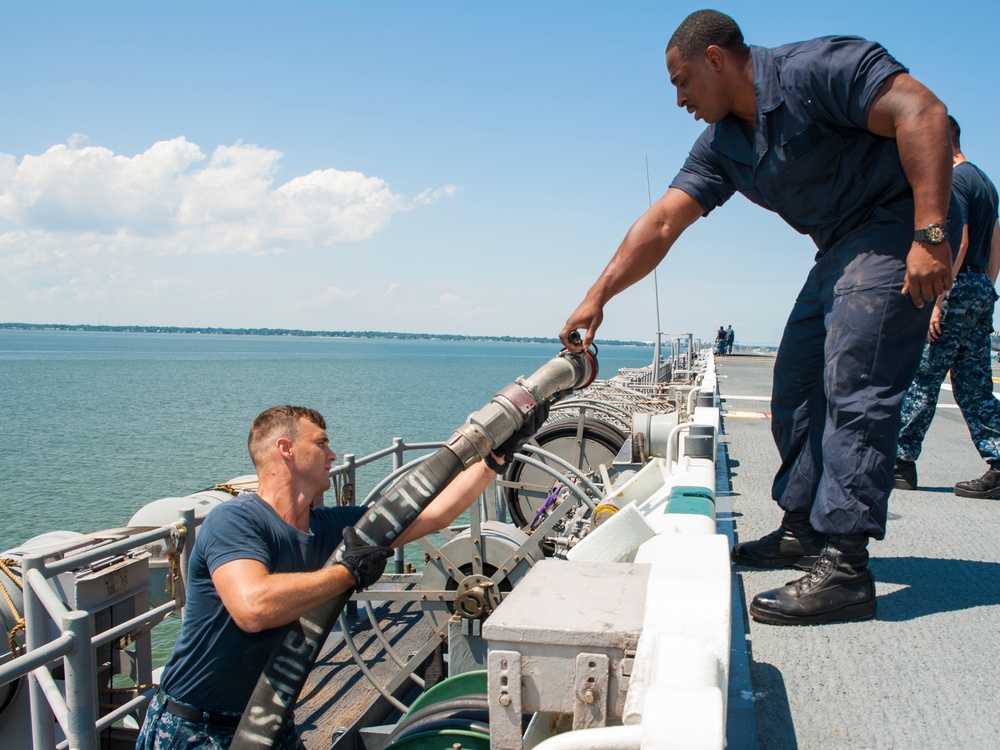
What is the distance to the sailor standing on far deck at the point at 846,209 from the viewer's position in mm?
2529

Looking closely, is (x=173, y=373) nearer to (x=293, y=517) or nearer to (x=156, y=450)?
(x=156, y=450)

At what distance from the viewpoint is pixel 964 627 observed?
2691mm

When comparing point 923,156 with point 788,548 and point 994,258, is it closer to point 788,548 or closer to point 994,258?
point 788,548

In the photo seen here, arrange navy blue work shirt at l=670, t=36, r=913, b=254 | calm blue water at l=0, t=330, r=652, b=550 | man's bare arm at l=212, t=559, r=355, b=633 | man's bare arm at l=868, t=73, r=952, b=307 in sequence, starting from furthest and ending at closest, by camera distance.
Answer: calm blue water at l=0, t=330, r=652, b=550 → man's bare arm at l=212, t=559, r=355, b=633 → navy blue work shirt at l=670, t=36, r=913, b=254 → man's bare arm at l=868, t=73, r=952, b=307

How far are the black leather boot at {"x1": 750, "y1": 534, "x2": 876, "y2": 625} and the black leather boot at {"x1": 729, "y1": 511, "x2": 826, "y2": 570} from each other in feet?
1.52

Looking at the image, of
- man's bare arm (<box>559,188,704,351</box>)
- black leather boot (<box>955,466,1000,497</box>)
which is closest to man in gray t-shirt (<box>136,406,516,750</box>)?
man's bare arm (<box>559,188,704,351</box>)

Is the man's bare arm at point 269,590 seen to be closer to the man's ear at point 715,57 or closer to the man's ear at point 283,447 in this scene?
the man's ear at point 283,447

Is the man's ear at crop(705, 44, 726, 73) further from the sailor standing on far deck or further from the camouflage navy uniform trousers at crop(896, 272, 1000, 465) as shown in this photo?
the camouflage navy uniform trousers at crop(896, 272, 1000, 465)

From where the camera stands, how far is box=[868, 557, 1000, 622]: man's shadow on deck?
9.37ft

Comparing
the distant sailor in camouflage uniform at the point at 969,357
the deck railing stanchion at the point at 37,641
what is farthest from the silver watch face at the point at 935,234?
the deck railing stanchion at the point at 37,641

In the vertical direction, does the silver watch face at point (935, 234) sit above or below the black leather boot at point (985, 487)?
above

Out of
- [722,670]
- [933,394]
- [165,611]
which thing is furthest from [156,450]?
[722,670]

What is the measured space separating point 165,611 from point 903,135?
189 inches

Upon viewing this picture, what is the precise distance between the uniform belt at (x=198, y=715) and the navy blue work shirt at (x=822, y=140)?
297 cm
